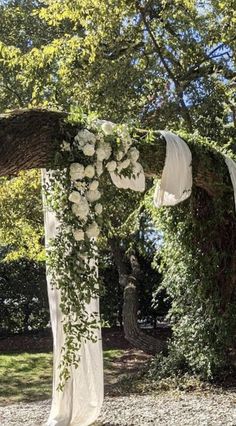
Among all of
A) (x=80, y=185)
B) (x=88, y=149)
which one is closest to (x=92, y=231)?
(x=80, y=185)

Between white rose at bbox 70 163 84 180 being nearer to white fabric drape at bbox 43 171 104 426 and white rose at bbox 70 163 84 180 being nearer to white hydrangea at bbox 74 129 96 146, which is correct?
white hydrangea at bbox 74 129 96 146

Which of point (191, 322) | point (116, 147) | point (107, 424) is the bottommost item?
point (107, 424)

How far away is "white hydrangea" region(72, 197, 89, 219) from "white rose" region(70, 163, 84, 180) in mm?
154

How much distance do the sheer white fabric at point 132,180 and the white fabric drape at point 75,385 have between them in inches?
22.8

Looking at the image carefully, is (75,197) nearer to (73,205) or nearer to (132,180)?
(73,205)

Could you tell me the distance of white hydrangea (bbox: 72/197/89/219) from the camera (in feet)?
12.2

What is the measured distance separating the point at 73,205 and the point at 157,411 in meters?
2.05

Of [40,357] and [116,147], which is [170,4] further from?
[40,357]

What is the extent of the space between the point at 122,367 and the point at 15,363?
1.75 m

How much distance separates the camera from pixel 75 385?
4.34 meters

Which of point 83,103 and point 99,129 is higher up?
point 83,103

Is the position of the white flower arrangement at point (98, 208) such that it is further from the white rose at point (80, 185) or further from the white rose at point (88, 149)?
the white rose at point (88, 149)

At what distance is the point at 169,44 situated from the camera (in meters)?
7.56

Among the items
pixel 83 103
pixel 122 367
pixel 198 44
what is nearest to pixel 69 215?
pixel 83 103
